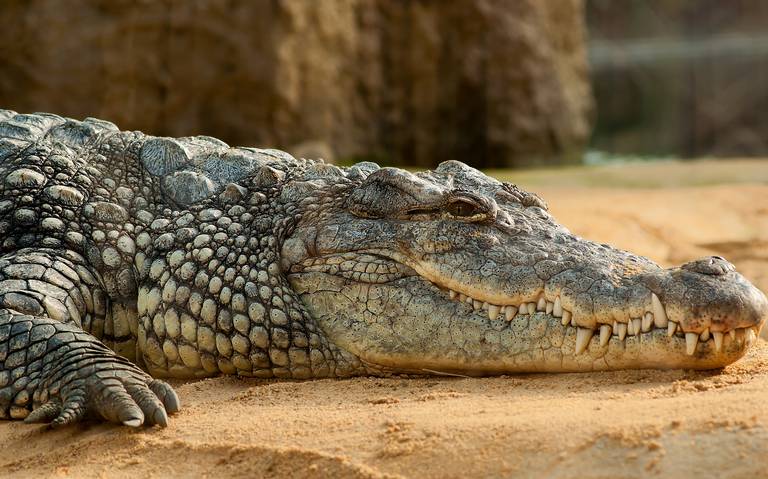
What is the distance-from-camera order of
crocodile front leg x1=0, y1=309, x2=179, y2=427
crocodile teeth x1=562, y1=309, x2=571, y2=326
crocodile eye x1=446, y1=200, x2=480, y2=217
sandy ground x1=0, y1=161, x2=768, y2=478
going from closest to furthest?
sandy ground x1=0, y1=161, x2=768, y2=478 → crocodile front leg x1=0, y1=309, x2=179, y2=427 → crocodile teeth x1=562, y1=309, x2=571, y2=326 → crocodile eye x1=446, y1=200, x2=480, y2=217

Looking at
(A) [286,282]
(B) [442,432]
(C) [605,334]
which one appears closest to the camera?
(B) [442,432]

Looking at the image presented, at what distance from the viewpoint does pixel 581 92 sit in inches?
545

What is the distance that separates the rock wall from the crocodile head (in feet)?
22.5

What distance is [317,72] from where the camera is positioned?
36.2 feet

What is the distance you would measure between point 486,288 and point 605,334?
0.44 meters

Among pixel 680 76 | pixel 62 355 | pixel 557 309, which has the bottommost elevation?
pixel 62 355

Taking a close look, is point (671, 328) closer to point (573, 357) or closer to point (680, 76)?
point (573, 357)

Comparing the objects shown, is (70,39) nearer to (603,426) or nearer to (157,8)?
(157,8)

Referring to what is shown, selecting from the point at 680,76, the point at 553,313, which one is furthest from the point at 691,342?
the point at 680,76

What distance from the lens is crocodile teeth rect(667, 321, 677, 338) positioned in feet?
10.3

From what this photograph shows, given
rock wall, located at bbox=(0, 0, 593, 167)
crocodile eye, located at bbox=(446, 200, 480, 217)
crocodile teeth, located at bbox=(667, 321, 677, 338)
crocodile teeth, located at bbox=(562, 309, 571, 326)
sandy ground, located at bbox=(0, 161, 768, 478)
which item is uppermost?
rock wall, located at bbox=(0, 0, 593, 167)

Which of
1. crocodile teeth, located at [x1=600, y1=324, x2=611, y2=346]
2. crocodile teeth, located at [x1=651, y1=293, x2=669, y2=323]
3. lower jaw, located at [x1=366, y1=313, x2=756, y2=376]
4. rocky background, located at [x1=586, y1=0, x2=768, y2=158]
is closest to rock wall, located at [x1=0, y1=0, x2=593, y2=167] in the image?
rocky background, located at [x1=586, y1=0, x2=768, y2=158]

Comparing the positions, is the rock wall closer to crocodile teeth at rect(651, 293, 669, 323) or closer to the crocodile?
the crocodile

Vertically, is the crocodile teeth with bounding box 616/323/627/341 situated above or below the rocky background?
below
